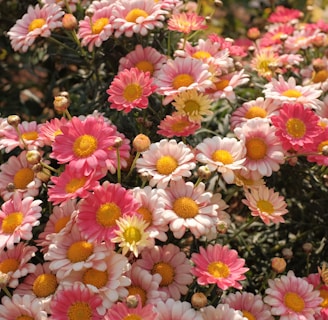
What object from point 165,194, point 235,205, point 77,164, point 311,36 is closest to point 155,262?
point 165,194

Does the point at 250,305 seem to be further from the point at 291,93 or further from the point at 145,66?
the point at 145,66

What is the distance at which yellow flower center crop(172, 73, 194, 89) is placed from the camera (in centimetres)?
154

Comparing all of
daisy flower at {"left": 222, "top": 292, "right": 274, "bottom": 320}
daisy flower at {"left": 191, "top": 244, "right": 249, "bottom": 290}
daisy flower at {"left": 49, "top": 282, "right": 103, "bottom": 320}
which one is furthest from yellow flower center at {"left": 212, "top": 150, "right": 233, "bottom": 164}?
daisy flower at {"left": 49, "top": 282, "right": 103, "bottom": 320}

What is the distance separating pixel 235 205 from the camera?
1.94m

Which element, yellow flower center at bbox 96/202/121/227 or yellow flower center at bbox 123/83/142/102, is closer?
yellow flower center at bbox 96/202/121/227

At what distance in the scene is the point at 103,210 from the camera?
132 centimetres

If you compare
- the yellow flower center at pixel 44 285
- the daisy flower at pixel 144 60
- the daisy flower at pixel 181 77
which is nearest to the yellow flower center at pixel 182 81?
the daisy flower at pixel 181 77

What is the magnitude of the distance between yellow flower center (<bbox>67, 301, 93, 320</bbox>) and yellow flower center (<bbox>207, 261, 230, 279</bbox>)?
0.91 ft

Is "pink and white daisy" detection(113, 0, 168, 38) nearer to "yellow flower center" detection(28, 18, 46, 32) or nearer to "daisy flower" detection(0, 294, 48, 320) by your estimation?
"yellow flower center" detection(28, 18, 46, 32)

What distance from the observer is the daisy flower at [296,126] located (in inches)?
57.7

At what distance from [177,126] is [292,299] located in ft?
1.65

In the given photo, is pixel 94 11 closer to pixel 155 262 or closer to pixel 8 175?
pixel 8 175

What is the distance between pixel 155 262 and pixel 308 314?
0.36 meters

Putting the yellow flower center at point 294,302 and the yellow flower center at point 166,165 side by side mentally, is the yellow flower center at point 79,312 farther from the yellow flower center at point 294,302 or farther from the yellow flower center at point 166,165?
the yellow flower center at point 294,302
